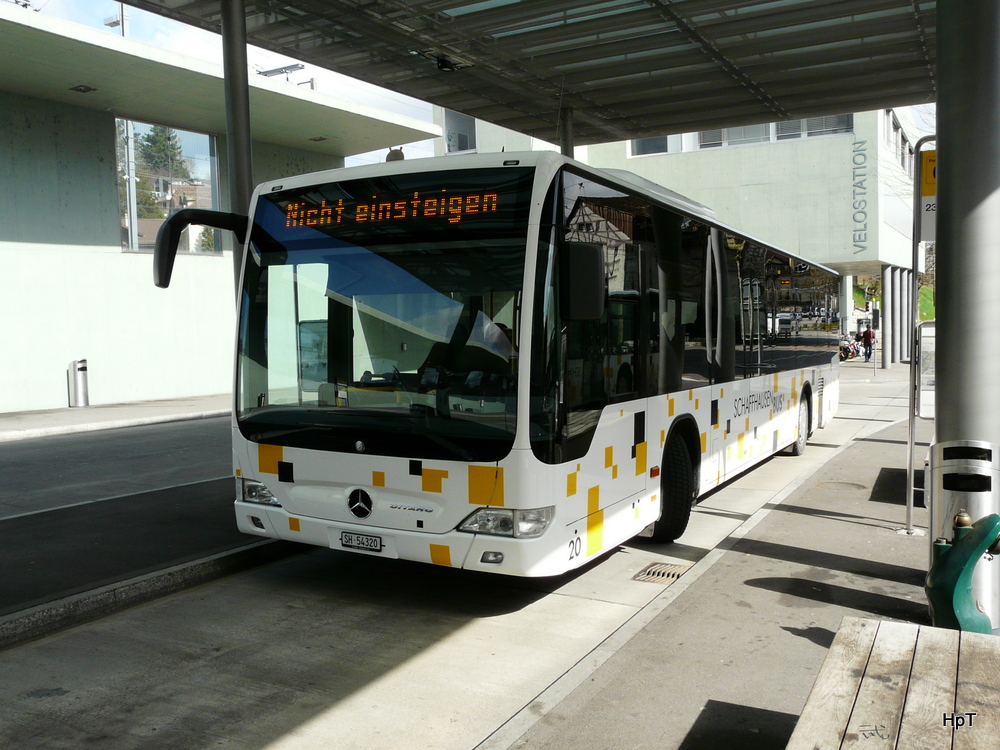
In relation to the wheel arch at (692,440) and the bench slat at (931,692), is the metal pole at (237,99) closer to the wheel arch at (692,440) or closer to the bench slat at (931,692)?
the wheel arch at (692,440)

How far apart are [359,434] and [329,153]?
23.1 metres

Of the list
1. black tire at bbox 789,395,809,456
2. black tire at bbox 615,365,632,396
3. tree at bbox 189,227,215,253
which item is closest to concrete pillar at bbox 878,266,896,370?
black tire at bbox 789,395,809,456

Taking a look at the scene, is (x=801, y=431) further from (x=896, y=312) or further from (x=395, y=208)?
(x=896, y=312)

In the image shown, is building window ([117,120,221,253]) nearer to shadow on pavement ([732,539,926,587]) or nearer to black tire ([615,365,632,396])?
black tire ([615,365,632,396])

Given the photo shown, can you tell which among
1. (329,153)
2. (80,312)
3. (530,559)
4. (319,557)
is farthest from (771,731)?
(329,153)

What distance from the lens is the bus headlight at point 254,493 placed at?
6270 millimetres

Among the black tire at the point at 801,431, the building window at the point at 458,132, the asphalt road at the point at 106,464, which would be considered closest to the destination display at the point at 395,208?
the asphalt road at the point at 106,464

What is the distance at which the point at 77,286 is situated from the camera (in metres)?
20.7

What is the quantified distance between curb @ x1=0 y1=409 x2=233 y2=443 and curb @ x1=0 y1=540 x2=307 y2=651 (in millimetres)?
10428

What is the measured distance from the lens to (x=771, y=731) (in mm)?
4125

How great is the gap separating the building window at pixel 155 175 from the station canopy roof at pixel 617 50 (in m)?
10.5

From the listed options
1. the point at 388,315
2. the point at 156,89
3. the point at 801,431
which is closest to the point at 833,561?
the point at 388,315

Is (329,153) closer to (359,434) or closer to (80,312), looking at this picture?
(80,312)

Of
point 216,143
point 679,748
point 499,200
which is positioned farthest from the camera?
point 216,143
